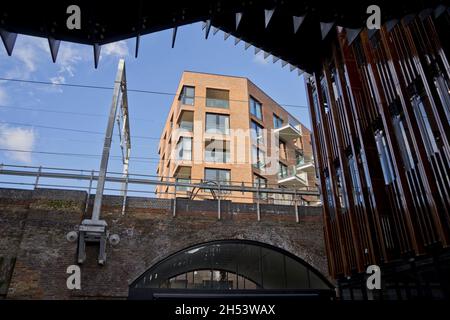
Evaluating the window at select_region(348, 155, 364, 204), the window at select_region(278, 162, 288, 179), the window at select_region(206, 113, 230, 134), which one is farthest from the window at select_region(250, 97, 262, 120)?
the window at select_region(348, 155, 364, 204)

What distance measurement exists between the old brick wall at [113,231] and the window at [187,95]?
653 inches

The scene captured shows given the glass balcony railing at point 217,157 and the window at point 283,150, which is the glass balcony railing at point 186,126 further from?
the window at point 283,150

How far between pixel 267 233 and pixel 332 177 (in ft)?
11.5

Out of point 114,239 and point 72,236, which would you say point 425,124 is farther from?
point 72,236

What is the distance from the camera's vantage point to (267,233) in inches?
544

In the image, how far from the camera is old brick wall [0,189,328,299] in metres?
11.3

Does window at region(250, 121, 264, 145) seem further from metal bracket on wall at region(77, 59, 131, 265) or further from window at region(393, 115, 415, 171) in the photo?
window at region(393, 115, 415, 171)

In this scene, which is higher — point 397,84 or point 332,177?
point 397,84

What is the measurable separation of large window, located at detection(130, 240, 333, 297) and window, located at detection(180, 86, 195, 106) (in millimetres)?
17206

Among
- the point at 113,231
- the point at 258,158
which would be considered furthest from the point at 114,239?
the point at 258,158

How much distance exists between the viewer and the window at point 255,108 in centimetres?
3025

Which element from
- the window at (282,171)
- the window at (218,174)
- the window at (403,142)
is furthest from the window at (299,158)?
the window at (403,142)
